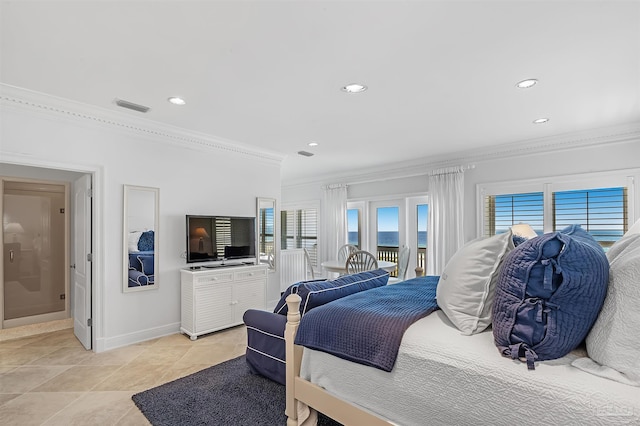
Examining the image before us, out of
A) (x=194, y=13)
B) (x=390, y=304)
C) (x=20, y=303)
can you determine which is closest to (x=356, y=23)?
(x=194, y=13)

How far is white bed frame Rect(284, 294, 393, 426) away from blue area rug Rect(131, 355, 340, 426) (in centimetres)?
30

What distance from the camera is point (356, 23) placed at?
1.92 meters

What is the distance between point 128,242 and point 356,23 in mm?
3233

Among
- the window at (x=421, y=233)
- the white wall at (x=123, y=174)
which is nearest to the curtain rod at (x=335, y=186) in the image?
the window at (x=421, y=233)

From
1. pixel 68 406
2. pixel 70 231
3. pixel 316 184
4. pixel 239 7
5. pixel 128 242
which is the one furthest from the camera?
pixel 316 184

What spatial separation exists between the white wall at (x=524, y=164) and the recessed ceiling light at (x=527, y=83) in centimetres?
194

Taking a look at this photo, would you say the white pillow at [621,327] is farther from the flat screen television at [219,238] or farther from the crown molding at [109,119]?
the crown molding at [109,119]

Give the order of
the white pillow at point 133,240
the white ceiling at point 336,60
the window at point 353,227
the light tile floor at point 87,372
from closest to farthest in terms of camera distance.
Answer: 1. the white ceiling at point 336,60
2. the light tile floor at point 87,372
3. the white pillow at point 133,240
4. the window at point 353,227

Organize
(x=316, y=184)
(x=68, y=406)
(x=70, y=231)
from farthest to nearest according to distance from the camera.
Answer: (x=316, y=184)
(x=70, y=231)
(x=68, y=406)

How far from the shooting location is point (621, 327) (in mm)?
1152

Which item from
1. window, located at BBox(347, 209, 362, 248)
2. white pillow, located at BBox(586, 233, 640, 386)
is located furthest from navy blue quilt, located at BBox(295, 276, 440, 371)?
window, located at BBox(347, 209, 362, 248)

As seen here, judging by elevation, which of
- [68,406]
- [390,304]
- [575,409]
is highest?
[390,304]

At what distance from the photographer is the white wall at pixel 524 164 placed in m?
3.87

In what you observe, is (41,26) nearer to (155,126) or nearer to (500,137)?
(155,126)
